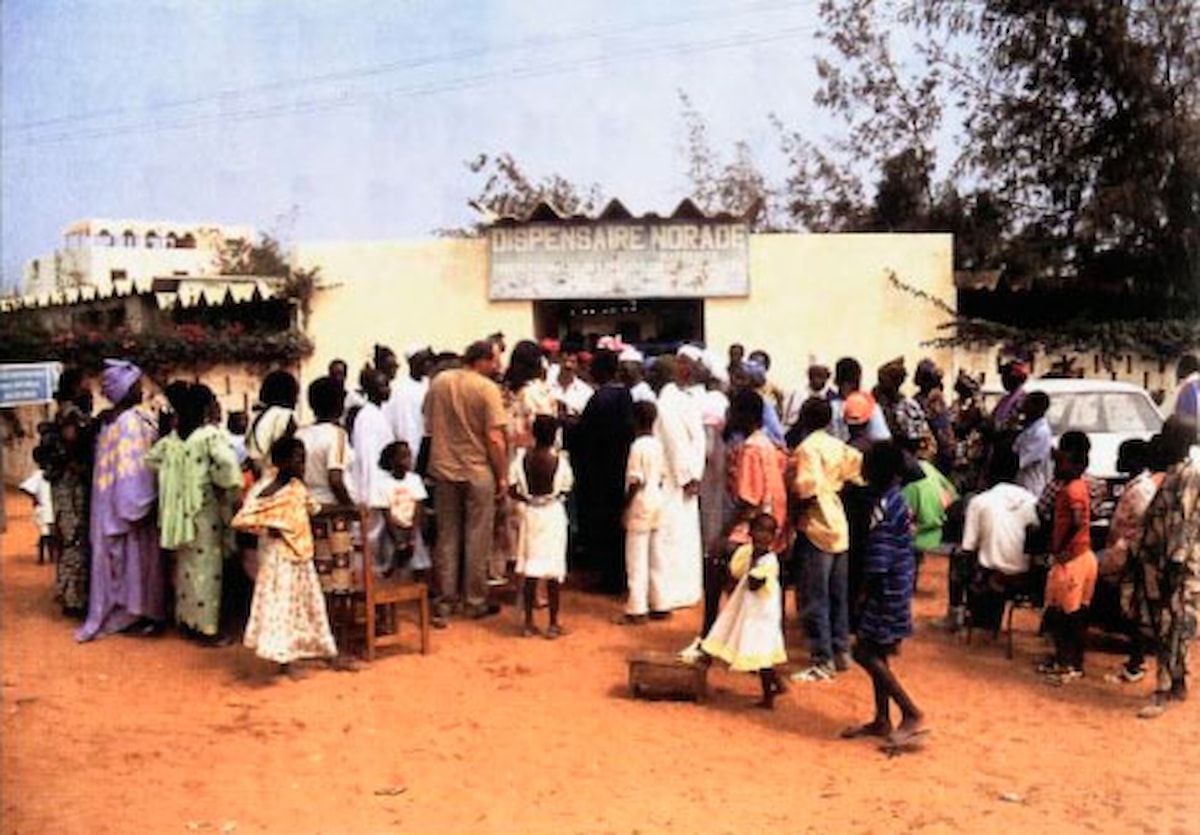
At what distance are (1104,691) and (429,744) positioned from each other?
3.67m

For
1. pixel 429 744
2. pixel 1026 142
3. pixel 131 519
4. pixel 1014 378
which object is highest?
pixel 1026 142

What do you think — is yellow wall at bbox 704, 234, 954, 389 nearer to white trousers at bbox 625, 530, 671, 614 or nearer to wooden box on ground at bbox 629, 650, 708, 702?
white trousers at bbox 625, 530, 671, 614

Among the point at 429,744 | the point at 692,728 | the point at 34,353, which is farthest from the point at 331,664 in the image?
the point at 34,353

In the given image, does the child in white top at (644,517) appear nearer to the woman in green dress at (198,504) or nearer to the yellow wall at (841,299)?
the woman in green dress at (198,504)

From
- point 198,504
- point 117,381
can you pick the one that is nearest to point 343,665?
point 198,504

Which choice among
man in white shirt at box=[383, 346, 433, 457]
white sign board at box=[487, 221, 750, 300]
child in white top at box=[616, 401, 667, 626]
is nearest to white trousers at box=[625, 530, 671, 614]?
child in white top at box=[616, 401, 667, 626]

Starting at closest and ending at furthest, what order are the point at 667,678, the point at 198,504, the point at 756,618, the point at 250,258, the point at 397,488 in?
the point at 756,618 → the point at 667,678 → the point at 198,504 → the point at 397,488 → the point at 250,258

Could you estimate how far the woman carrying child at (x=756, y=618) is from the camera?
19.1 ft

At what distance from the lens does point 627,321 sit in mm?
18219

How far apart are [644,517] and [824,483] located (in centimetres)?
162

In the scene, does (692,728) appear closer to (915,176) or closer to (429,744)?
(429,744)

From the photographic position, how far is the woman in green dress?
704cm

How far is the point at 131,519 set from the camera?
23.8 ft

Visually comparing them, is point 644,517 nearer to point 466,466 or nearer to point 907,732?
point 466,466
